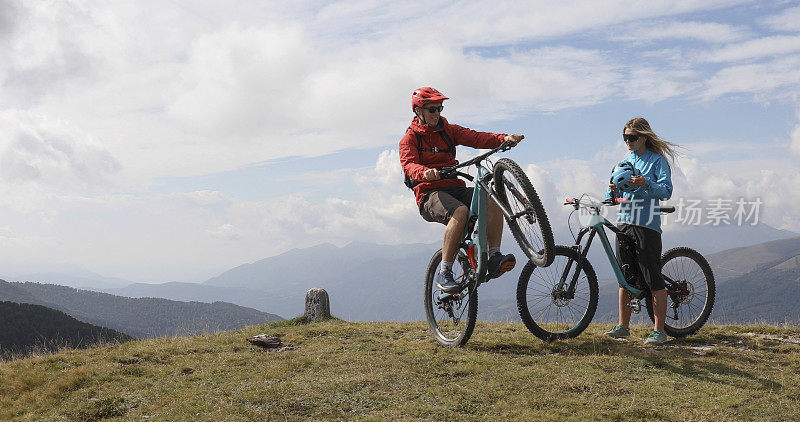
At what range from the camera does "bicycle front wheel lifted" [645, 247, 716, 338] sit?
9.20m

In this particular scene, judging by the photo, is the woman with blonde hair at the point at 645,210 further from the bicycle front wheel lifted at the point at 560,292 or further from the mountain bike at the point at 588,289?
the bicycle front wheel lifted at the point at 560,292

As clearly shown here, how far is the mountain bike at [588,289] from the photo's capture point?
8547 mm

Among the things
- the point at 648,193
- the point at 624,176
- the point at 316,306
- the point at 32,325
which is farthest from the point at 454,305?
the point at 32,325

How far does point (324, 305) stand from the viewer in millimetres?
13969

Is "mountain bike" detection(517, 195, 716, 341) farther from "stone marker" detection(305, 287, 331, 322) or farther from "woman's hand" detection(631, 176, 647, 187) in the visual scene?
"stone marker" detection(305, 287, 331, 322)

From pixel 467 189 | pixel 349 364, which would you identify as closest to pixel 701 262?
pixel 467 189

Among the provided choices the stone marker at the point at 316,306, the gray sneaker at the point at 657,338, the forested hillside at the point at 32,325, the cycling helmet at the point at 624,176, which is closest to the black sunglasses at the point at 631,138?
the cycling helmet at the point at 624,176

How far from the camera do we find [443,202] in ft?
27.7

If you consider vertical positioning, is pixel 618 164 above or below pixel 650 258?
above

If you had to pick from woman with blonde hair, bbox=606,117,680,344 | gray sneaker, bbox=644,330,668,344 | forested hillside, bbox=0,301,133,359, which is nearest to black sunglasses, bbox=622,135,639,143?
woman with blonde hair, bbox=606,117,680,344

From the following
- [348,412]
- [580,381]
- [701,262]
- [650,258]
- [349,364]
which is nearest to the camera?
[348,412]

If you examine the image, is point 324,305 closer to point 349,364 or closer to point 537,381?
point 349,364

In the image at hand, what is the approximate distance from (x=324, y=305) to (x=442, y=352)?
6.20 m

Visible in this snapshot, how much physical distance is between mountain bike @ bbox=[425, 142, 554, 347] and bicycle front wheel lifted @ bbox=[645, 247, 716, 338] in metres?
3.08
